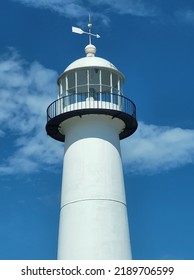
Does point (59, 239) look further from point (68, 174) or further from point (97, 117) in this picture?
point (97, 117)

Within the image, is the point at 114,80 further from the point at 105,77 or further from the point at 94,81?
the point at 94,81

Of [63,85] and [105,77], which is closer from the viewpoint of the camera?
[105,77]

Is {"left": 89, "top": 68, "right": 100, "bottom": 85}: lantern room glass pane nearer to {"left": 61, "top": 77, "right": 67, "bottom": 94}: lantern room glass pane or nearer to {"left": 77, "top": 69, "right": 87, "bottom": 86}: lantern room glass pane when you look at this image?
{"left": 77, "top": 69, "right": 87, "bottom": 86}: lantern room glass pane

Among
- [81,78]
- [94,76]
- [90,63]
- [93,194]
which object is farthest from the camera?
[81,78]

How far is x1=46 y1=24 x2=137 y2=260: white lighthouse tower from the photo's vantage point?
28031mm

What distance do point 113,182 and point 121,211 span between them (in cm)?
122

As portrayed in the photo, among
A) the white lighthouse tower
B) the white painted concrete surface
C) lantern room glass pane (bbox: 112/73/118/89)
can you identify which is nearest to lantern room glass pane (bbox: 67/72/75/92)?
the white lighthouse tower

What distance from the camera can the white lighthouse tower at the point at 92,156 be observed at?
28031mm

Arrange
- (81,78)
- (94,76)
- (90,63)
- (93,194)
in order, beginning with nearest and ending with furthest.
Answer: (93,194)
(90,63)
(94,76)
(81,78)

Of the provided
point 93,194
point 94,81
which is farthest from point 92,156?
point 94,81

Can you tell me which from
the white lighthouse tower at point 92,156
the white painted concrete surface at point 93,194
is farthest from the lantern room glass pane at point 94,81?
the white painted concrete surface at point 93,194

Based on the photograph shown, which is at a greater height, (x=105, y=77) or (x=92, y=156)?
(x=105, y=77)

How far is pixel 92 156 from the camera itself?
29.2 meters
